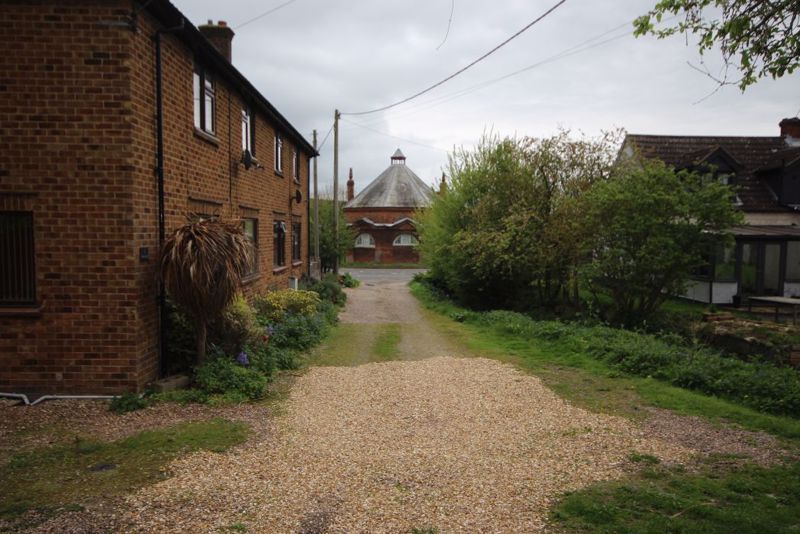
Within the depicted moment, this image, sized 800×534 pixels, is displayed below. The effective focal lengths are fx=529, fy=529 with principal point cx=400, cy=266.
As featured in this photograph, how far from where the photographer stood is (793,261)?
21.7 metres

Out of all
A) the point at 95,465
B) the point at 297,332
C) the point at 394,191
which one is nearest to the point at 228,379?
the point at 95,465

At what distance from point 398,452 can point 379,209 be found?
1729 inches

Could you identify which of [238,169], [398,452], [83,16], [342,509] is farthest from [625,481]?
[238,169]

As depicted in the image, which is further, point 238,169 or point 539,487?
point 238,169

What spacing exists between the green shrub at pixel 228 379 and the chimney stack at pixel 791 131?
29791 millimetres

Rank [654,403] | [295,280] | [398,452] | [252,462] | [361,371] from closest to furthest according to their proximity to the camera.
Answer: [252,462] < [398,452] < [654,403] < [361,371] < [295,280]

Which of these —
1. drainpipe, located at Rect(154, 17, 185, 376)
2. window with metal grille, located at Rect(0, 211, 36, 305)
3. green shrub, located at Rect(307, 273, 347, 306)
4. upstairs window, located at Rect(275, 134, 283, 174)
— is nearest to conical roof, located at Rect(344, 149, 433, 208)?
green shrub, located at Rect(307, 273, 347, 306)

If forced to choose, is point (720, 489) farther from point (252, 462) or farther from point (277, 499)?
point (252, 462)

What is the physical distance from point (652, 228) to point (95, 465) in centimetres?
1391

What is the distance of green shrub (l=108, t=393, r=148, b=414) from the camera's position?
6665mm

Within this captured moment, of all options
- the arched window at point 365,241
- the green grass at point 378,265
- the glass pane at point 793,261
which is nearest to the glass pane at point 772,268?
the glass pane at point 793,261

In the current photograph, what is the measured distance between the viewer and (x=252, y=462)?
5.25m

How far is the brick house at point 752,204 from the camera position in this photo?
2070cm

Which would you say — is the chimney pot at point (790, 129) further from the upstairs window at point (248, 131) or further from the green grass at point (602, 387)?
the upstairs window at point (248, 131)
